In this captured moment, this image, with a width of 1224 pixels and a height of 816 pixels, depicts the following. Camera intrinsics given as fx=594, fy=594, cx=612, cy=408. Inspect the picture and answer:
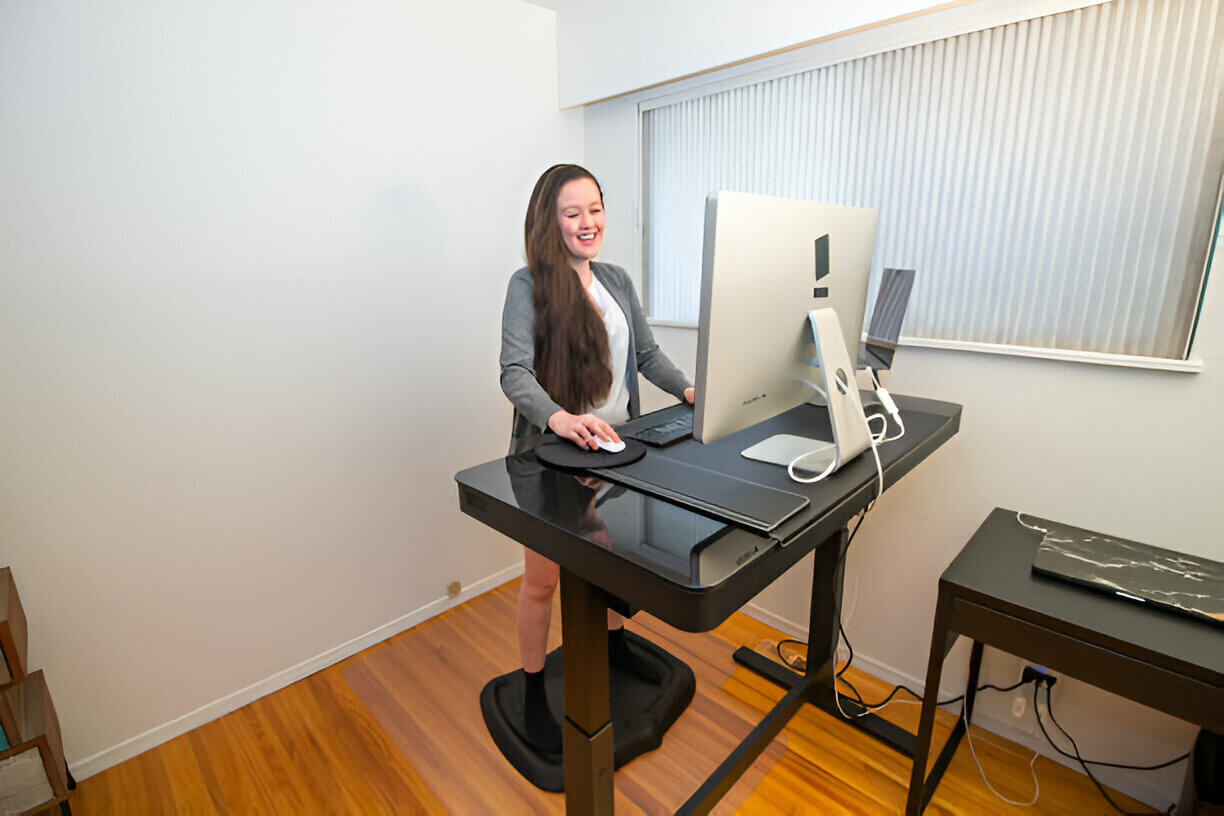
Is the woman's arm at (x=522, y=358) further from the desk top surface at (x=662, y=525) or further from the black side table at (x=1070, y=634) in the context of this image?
the black side table at (x=1070, y=634)

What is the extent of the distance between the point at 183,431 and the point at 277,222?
666mm

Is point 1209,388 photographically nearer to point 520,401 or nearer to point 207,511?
point 520,401

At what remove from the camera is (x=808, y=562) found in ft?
7.07

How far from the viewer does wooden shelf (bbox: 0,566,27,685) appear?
1281 mm

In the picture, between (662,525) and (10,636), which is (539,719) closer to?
(662,525)

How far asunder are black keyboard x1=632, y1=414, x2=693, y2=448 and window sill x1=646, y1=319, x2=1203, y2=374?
0.86 meters

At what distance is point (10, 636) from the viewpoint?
1.28 metres

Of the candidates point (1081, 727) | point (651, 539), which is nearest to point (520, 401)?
point (651, 539)

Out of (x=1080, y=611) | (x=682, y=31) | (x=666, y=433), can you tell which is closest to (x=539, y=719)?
(x=666, y=433)

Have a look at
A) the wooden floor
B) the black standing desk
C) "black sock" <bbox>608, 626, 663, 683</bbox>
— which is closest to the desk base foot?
the wooden floor

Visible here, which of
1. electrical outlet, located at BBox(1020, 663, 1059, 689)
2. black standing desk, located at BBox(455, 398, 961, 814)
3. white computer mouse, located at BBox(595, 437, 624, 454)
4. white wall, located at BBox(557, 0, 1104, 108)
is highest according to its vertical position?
white wall, located at BBox(557, 0, 1104, 108)

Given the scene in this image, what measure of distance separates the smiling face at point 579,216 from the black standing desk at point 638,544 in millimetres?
606

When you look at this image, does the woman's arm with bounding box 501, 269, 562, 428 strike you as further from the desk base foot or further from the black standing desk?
the desk base foot

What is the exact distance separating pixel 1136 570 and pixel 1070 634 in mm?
300
